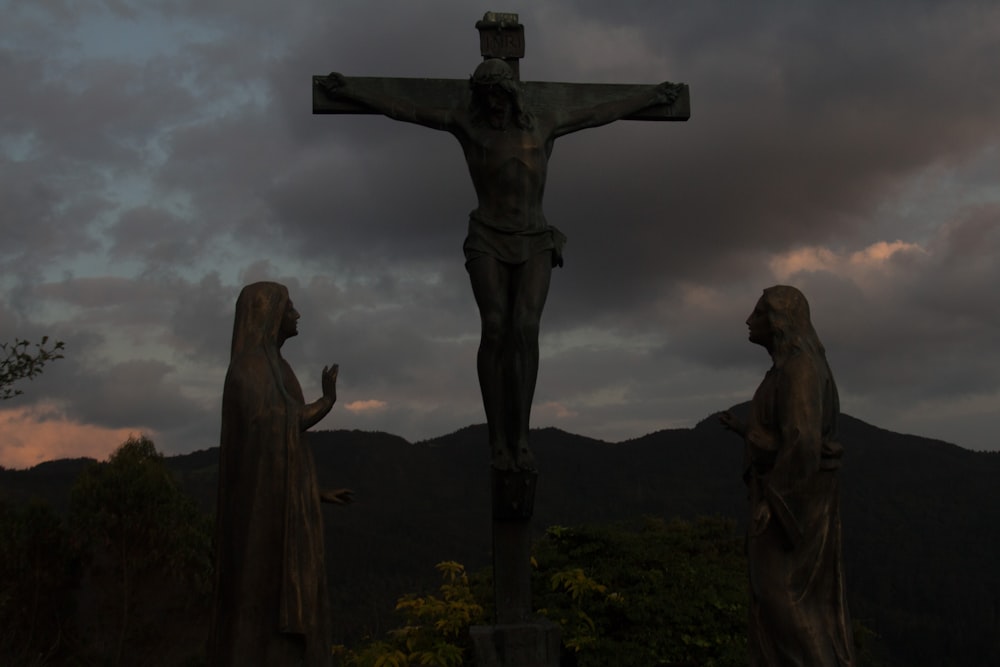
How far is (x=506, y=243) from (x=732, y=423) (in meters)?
2.08

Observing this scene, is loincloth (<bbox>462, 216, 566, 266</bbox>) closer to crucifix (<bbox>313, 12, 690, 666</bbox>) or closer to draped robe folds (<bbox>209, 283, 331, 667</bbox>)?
crucifix (<bbox>313, 12, 690, 666</bbox>)

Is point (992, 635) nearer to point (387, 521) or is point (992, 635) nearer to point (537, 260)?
point (387, 521)

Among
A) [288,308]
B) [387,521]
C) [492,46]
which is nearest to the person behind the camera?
[288,308]

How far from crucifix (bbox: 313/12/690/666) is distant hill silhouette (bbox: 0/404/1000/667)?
78.4 feet

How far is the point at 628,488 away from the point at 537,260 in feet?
→ 136

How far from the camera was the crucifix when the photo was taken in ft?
24.4

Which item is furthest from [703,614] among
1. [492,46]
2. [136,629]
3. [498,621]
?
[136,629]

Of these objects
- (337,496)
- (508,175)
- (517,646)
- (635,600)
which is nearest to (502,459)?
(517,646)

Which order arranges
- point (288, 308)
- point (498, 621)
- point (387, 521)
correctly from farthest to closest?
1. point (387, 521)
2. point (498, 621)
3. point (288, 308)

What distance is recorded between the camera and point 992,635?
4062 cm

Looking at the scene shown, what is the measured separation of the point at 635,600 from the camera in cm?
1212

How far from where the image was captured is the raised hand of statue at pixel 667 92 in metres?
8.95

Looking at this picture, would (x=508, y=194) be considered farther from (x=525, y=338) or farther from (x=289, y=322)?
(x=289, y=322)

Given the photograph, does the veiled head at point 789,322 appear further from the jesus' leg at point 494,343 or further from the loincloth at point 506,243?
the jesus' leg at point 494,343
